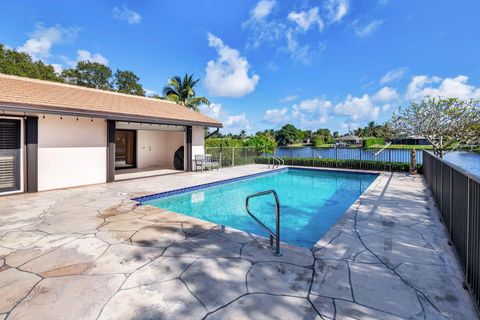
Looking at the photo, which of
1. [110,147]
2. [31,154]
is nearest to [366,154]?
[110,147]

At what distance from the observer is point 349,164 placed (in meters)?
14.3

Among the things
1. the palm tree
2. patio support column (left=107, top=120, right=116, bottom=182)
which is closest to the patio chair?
patio support column (left=107, top=120, right=116, bottom=182)

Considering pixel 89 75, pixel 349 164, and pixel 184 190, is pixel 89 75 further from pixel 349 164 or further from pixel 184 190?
pixel 349 164

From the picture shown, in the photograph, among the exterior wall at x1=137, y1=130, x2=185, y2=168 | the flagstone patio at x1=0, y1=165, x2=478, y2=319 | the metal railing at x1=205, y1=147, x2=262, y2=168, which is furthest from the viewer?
the metal railing at x1=205, y1=147, x2=262, y2=168

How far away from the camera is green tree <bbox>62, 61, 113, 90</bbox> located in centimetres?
2914

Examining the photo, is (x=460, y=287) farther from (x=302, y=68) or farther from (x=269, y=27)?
(x=302, y=68)

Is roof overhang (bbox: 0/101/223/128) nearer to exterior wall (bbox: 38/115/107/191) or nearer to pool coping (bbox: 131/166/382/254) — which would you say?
exterior wall (bbox: 38/115/107/191)

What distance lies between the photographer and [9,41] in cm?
2242

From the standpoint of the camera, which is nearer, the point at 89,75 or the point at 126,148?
the point at 126,148

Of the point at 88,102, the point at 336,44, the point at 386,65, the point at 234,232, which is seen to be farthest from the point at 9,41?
the point at 386,65

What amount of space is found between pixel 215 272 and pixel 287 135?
59045mm

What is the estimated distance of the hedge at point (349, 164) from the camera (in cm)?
1258

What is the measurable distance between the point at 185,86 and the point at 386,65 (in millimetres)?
20222

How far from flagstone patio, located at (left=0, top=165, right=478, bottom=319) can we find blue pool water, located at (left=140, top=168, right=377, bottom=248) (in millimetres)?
1363
